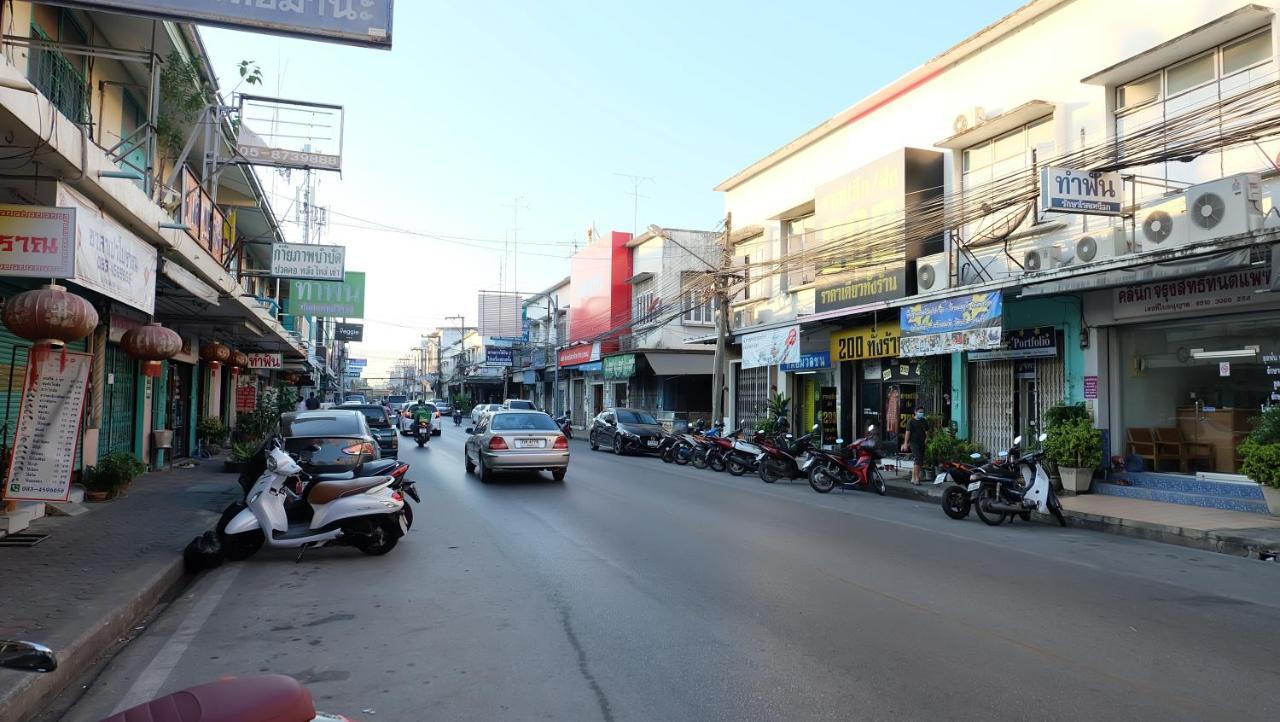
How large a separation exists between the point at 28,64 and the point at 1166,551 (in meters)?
14.7

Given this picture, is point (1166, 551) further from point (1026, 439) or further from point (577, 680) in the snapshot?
point (577, 680)

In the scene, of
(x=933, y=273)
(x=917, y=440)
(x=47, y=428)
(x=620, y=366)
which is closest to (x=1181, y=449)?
(x=917, y=440)

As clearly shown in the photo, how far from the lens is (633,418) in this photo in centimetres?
2864

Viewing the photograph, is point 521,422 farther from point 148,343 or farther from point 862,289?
point 862,289

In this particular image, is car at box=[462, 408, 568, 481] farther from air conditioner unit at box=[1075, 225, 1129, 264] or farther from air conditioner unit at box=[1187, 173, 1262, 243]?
air conditioner unit at box=[1187, 173, 1262, 243]

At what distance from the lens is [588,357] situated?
4425 centimetres

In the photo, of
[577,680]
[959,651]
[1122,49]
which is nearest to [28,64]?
[577,680]

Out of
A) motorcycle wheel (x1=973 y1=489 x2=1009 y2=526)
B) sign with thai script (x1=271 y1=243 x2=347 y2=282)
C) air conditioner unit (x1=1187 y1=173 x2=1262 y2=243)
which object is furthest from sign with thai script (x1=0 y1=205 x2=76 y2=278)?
air conditioner unit (x1=1187 y1=173 x2=1262 y2=243)

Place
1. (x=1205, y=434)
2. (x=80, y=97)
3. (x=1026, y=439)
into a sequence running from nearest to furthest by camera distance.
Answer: (x=80, y=97), (x=1205, y=434), (x=1026, y=439)

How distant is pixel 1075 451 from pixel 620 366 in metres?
26.6

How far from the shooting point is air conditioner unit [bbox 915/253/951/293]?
18.3m

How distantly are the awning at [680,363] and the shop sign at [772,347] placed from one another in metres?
11.3

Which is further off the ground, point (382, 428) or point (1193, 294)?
point (1193, 294)

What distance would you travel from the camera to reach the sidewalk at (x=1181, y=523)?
33.3 ft
